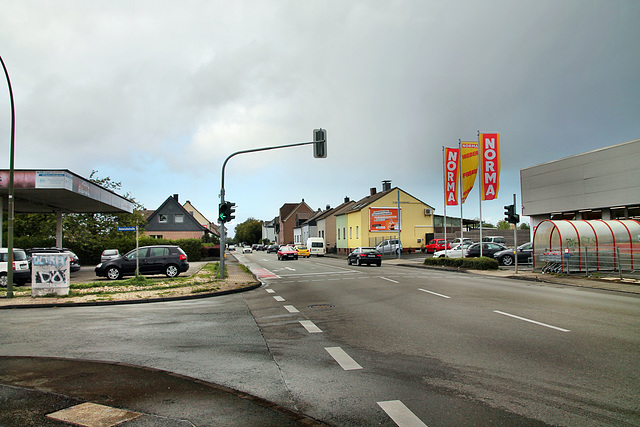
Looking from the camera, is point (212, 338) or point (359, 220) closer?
point (212, 338)

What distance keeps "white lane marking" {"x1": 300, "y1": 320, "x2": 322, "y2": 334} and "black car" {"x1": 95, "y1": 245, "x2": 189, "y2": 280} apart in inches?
567

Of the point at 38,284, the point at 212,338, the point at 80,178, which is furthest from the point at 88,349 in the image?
the point at 80,178

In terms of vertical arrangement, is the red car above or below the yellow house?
below

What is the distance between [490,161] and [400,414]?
25280 millimetres

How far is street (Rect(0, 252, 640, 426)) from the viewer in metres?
4.49

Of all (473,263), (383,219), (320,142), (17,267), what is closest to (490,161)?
(473,263)

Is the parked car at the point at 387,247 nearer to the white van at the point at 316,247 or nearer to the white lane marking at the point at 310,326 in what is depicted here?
the white van at the point at 316,247

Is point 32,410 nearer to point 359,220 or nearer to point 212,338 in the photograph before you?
point 212,338

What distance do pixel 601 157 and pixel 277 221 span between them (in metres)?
111

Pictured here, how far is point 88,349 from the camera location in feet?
23.6

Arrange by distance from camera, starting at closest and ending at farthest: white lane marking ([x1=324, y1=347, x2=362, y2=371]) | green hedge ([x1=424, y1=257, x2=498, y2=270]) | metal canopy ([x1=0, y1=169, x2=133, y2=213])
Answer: white lane marking ([x1=324, y1=347, x2=362, y2=371]) < metal canopy ([x1=0, y1=169, x2=133, y2=213]) < green hedge ([x1=424, y1=257, x2=498, y2=270])

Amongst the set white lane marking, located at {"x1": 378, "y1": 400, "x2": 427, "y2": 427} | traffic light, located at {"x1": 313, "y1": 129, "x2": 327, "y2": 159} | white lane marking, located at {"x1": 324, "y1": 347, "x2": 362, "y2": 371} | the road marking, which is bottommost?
the road marking

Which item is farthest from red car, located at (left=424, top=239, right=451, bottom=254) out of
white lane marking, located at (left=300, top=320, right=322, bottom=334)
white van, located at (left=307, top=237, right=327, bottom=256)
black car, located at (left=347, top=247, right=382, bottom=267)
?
white lane marking, located at (left=300, top=320, right=322, bottom=334)

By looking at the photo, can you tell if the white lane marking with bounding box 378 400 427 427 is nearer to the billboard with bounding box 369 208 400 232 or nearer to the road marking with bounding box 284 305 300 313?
the road marking with bounding box 284 305 300 313
